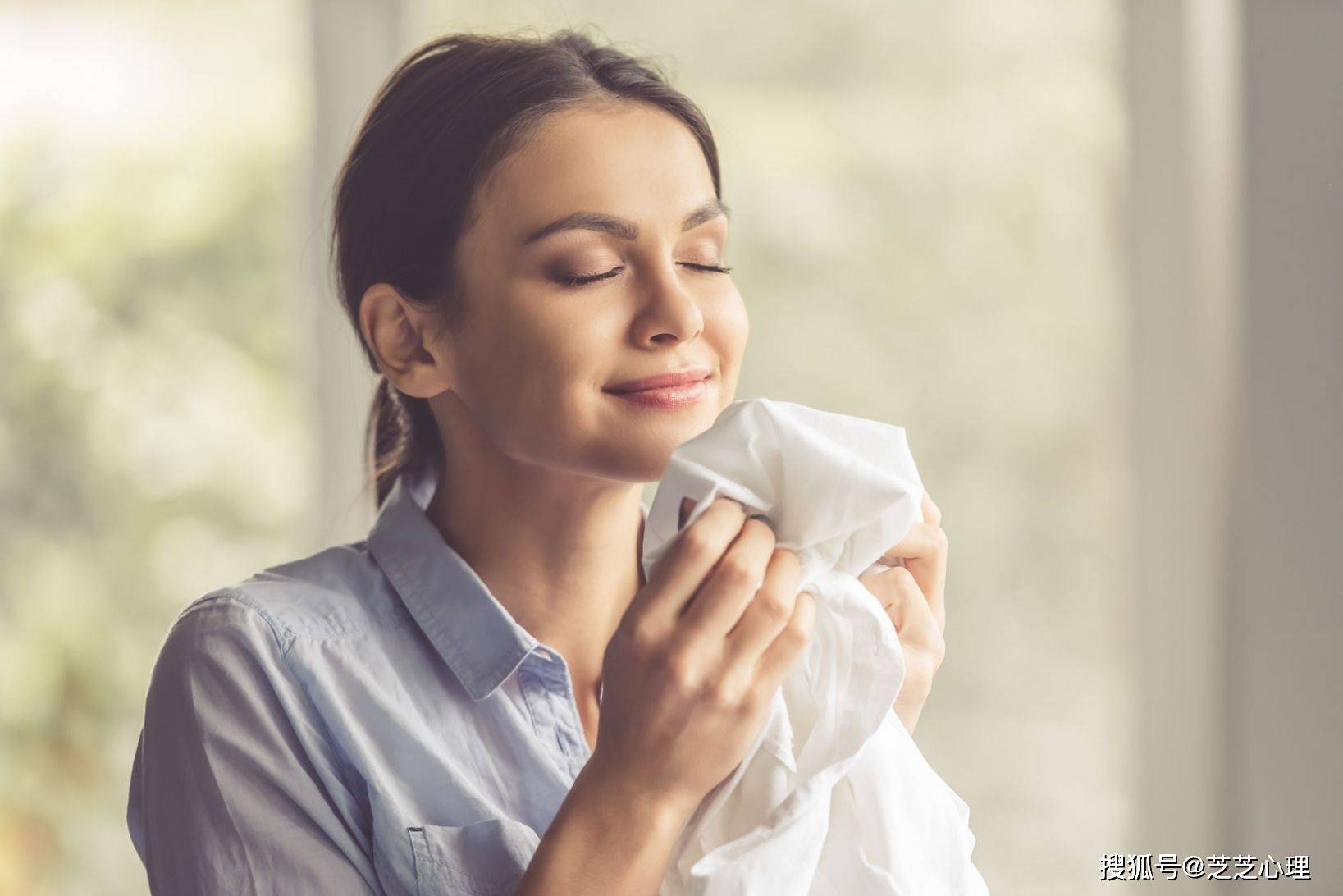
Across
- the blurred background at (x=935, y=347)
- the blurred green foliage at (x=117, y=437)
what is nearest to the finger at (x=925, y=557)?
the blurred background at (x=935, y=347)

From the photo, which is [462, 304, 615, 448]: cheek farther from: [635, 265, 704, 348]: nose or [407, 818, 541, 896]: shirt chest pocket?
[407, 818, 541, 896]: shirt chest pocket

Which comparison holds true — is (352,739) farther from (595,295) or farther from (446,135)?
(446,135)

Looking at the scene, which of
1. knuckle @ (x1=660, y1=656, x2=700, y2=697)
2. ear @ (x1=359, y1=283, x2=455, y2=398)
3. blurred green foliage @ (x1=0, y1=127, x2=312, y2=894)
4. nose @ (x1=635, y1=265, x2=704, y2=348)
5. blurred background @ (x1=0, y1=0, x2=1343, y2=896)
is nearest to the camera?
knuckle @ (x1=660, y1=656, x2=700, y2=697)

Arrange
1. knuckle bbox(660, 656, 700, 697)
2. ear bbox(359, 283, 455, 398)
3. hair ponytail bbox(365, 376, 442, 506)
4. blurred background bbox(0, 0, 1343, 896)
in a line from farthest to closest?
blurred background bbox(0, 0, 1343, 896)
hair ponytail bbox(365, 376, 442, 506)
ear bbox(359, 283, 455, 398)
knuckle bbox(660, 656, 700, 697)

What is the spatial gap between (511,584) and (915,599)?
38 centimetres

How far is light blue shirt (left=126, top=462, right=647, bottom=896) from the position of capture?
997mm

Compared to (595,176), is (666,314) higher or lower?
lower

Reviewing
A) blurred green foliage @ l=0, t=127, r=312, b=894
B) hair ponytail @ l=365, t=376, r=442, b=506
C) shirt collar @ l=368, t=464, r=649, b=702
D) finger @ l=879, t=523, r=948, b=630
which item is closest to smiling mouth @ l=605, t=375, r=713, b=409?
shirt collar @ l=368, t=464, r=649, b=702

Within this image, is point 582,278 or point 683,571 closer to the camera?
point 683,571

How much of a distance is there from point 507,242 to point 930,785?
1.88ft

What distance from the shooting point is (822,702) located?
99 cm

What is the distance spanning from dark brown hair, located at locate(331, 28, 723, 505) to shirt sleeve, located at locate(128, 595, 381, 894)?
33 cm

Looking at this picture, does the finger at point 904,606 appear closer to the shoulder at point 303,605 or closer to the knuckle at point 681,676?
the knuckle at point 681,676

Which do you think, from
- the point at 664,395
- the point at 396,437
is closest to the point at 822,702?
the point at 664,395
